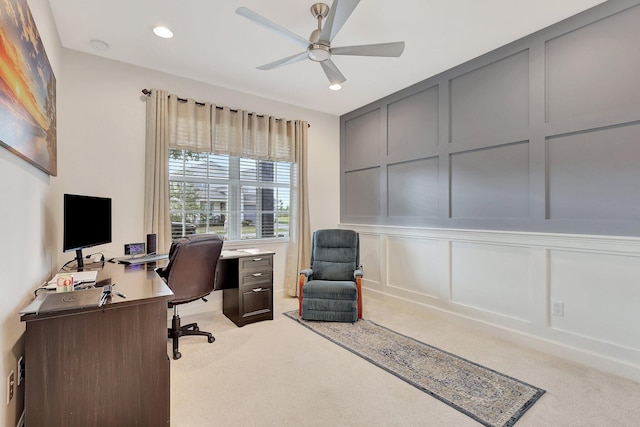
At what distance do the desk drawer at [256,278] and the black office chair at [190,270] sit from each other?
0.50m

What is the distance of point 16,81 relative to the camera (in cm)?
141

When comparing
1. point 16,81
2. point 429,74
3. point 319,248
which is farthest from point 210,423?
point 429,74

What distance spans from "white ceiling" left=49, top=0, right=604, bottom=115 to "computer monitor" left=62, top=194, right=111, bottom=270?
4.96ft

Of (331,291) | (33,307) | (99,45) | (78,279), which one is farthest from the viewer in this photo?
(331,291)

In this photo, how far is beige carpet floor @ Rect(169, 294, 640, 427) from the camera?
184 centimetres

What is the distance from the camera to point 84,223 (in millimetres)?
2324

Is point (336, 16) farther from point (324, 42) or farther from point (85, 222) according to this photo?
point (85, 222)

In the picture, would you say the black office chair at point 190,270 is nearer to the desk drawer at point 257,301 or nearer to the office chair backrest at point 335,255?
the desk drawer at point 257,301

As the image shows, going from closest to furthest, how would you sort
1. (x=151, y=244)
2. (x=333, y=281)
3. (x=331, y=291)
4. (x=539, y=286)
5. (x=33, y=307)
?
1. (x=33, y=307)
2. (x=539, y=286)
3. (x=151, y=244)
4. (x=331, y=291)
5. (x=333, y=281)

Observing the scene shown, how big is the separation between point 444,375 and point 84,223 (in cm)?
300

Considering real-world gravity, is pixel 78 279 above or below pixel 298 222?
below

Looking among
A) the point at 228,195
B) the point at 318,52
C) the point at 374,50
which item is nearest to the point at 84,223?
the point at 228,195

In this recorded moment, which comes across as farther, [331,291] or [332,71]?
[331,291]

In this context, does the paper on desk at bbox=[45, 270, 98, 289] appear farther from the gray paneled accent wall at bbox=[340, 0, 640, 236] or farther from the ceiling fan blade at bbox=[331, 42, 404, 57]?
the gray paneled accent wall at bbox=[340, 0, 640, 236]
